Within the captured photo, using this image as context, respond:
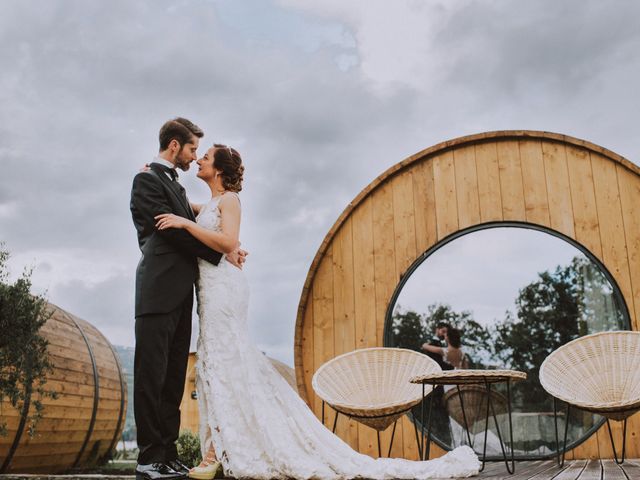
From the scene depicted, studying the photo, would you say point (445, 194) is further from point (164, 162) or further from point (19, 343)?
point (19, 343)

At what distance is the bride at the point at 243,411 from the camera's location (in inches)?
110

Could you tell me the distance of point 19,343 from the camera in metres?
6.06

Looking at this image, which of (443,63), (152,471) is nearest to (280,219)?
(443,63)

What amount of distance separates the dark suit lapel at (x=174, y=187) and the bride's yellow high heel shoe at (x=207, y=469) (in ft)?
3.94

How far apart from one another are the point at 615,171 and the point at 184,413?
26.2ft

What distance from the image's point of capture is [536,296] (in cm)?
569

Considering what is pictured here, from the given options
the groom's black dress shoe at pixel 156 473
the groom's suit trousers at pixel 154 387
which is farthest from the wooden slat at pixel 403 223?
the groom's black dress shoe at pixel 156 473

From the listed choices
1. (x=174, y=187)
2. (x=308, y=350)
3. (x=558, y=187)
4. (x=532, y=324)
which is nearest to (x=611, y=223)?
(x=558, y=187)

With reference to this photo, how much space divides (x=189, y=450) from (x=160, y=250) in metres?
5.35

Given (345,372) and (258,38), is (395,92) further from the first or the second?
(345,372)

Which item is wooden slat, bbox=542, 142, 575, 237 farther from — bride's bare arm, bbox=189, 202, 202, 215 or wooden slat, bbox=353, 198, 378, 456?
bride's bare arm, bbox=189, 202, 202, 215

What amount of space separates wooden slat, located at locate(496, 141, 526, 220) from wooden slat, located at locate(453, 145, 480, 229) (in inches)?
9.0

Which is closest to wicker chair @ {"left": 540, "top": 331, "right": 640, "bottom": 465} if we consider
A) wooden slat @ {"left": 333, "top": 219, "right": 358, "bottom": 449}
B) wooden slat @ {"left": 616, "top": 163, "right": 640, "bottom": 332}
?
wooden slat @ {"left": 616, "top": 163, "right": 640, "bottom": 332}

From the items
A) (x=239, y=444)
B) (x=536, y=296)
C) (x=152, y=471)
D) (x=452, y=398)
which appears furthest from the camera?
(x=536, y=296)
